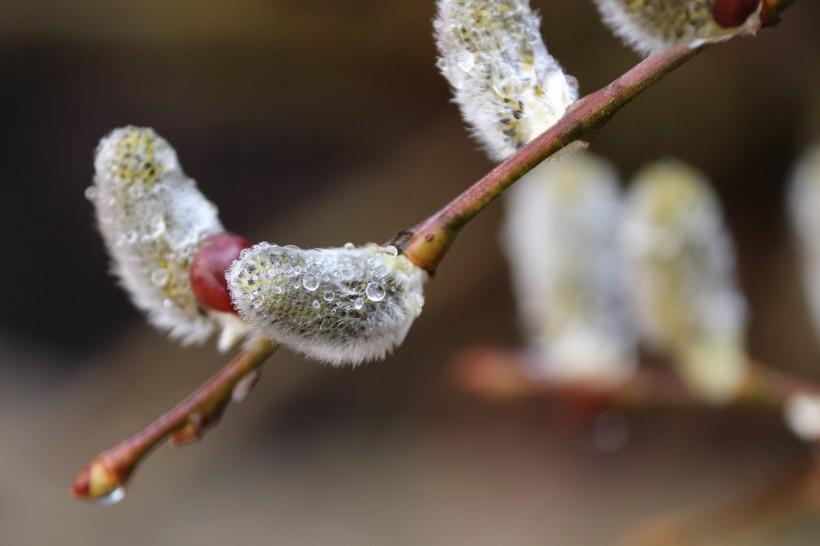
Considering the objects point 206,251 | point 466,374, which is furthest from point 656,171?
point 206,251

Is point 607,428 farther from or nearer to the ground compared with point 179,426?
nearer to the ground

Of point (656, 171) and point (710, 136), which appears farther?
point (710, 136)

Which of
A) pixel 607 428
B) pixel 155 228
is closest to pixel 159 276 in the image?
pixel 155 228

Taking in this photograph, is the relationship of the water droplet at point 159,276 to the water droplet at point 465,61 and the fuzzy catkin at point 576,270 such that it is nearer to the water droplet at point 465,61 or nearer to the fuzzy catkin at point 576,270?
the water droplet at point 465,61

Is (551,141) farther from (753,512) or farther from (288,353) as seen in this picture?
(288,353)

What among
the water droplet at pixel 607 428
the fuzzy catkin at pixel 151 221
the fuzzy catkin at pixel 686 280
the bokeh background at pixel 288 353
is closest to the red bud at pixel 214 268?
the fuzzy catkin at pixel 151 221

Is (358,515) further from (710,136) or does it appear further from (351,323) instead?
(351,323)
